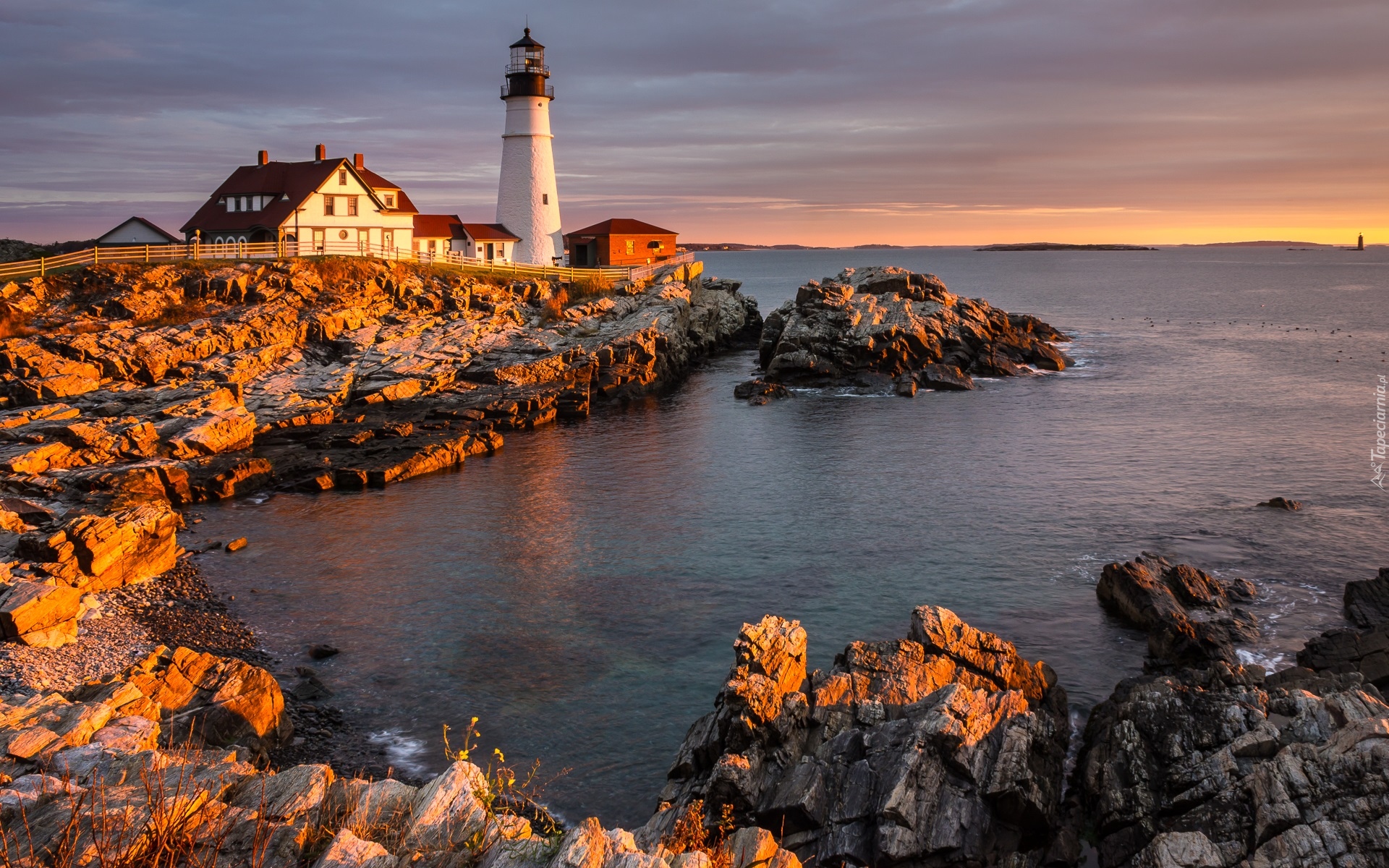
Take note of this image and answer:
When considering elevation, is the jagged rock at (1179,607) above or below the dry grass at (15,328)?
below

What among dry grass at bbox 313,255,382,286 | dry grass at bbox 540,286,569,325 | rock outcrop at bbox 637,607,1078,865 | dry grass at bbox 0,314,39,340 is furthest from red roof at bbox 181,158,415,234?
rock outcrop at bbox 637,607,1078,865

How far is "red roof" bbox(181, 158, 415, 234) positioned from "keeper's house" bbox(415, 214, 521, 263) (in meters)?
8.37

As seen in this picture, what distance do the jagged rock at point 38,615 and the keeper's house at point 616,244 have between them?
64.3 meters

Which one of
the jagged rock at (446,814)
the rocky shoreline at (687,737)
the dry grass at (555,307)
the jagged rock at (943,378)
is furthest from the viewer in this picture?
the dry grass at (555,307)

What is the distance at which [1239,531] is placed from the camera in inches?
1231

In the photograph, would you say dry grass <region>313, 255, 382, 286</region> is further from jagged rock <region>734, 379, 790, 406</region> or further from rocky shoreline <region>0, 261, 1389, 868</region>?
jagged rock <region>734, 379, 790, 406</region>

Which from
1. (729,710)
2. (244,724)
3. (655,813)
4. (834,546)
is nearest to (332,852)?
(655,813)

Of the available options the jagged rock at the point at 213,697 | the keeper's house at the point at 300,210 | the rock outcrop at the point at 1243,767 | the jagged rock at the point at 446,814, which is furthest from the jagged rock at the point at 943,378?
the jagged rock at the point at 446,814

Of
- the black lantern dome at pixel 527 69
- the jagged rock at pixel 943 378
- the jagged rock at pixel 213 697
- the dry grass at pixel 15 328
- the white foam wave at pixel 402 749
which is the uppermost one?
the black lantern dome at pixel 527 69

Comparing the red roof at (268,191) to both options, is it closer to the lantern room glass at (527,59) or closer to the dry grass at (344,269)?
A: the dry grass at (344,269)

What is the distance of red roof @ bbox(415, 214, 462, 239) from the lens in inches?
3017

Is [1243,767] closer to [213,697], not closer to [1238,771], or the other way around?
[1238,771]

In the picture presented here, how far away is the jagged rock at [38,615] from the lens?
2000 centimetres

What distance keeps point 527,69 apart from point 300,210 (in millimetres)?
22574
